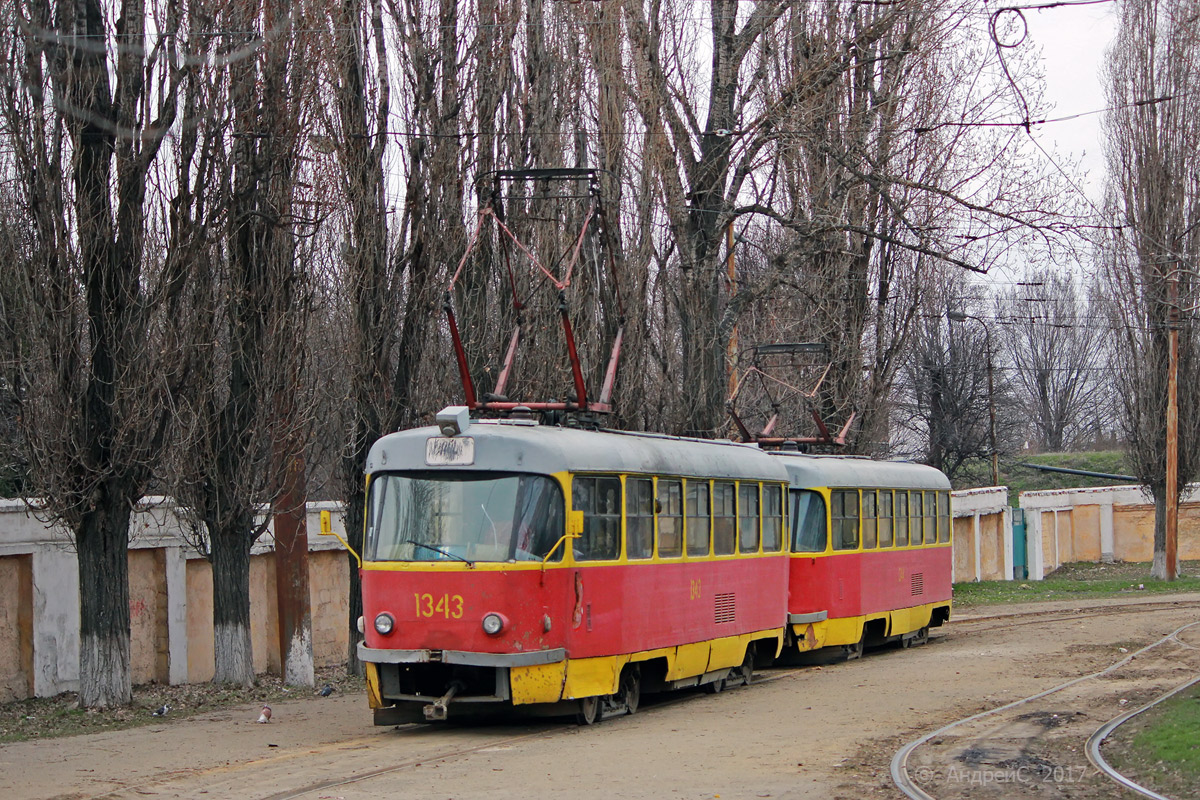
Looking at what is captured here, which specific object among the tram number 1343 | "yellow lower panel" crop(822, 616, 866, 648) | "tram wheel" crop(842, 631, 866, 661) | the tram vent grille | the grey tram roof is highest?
the grey tram roof

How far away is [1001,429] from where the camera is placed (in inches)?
2328

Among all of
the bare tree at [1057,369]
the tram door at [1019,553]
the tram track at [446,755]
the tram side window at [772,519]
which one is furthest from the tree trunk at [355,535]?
the bare tree at [1057,369]

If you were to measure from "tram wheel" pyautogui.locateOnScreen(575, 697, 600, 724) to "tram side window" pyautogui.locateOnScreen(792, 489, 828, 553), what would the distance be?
6.44 m

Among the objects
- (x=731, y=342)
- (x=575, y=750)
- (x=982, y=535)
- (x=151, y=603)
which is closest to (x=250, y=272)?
(x=151, y=603)

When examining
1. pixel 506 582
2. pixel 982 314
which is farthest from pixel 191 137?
pixel 982 314

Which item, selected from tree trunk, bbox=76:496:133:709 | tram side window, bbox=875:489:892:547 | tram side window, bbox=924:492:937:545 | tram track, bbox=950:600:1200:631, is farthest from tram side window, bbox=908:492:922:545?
tree trunk, bbox=76:496:133:709

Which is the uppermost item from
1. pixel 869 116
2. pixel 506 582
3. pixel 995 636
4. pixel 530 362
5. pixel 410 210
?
pixel 869 116

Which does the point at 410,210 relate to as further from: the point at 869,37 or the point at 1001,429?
the point at 1001,429

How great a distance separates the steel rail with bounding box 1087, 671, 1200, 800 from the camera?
9.52 meters

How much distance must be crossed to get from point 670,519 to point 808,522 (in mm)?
5097

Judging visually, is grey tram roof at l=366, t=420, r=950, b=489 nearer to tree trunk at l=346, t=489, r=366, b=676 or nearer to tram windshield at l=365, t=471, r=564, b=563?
tram windshield at l=365, t=471, r=564, b=563

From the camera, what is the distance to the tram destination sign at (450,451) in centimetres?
1227

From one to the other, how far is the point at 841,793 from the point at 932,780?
89 centimetres

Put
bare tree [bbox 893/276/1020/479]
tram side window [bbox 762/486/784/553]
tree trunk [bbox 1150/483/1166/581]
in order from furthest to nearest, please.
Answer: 1. bare tree [bbox 893/276/1020/479]
2. tree trunk [bbox 1150/483/1166/581]
3. tram side window [bbox 762/486/784/553]
